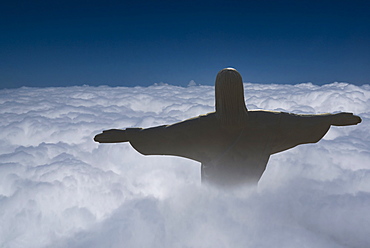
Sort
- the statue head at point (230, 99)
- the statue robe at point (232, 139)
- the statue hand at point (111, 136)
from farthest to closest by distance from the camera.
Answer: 1. the statue robe at point (232, 139)
2. the statue hand at point (111, 136)
3. the statue head at point (230, 99)

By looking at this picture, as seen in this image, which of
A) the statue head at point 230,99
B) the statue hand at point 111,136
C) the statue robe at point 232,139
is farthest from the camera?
the statue robe at point 232,139

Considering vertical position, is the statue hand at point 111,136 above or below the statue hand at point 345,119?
Result: below

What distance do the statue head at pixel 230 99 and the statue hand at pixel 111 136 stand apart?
1.66 m

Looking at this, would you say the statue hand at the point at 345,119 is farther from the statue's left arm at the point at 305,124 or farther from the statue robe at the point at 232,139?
the statue robe at the point at 232,139

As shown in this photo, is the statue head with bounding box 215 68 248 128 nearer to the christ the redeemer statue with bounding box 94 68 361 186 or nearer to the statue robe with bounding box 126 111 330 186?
the christ the redeemer statue with bounding box 94 68 361 186

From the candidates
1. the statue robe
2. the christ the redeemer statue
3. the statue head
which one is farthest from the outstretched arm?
the statue head

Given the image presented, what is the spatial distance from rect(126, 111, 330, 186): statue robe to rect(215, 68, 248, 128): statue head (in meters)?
0.16

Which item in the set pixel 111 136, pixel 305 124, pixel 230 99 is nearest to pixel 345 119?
pixel 305 124

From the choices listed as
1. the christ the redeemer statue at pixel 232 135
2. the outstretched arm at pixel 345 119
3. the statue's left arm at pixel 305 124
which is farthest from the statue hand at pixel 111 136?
the outstretched arm at pixel 345 119

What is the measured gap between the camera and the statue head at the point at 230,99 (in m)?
3.90

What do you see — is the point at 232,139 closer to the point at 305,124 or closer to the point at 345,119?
the point at 305,124

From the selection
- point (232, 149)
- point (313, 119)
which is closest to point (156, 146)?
point (232, 149)

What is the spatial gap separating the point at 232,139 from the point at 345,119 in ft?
6.52

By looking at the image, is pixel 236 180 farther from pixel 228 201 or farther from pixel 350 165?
pixel 350 165
